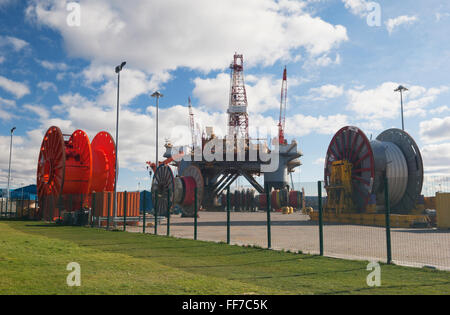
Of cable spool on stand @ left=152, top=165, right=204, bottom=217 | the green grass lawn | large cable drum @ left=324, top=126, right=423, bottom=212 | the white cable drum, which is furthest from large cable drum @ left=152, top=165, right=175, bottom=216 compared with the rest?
the green grass lawn

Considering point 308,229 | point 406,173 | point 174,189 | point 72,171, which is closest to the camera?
point 308,229

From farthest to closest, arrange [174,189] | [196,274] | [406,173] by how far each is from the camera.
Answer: [174,189]
[406,173]
[196,274]

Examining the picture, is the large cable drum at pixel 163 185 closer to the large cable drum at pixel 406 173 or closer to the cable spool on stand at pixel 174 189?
the cable spool on stand at pixel 174 189

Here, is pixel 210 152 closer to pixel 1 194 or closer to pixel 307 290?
pixel 1 194

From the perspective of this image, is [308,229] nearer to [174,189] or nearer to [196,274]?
[196,274]

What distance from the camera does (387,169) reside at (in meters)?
28.2

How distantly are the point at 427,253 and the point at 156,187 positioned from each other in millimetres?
34208

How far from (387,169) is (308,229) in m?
9.77

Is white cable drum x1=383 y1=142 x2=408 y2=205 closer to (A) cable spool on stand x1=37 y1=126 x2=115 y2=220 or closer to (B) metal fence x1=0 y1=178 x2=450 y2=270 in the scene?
(B) metal fence x1=0 y1=178 x2=450 y2=270

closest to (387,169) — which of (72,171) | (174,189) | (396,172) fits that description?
(396,172)

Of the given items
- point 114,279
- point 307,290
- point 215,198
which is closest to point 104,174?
point 114,279

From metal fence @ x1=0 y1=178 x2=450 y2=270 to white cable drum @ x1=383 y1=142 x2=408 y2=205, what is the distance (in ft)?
5.38

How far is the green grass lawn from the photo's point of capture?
6562 millimetres

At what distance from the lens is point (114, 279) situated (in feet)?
24.0
